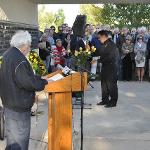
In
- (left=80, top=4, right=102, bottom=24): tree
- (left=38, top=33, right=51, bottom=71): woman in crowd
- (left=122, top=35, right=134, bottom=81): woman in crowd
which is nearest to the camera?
(left=38, top=33, right=51, bottom=71): woman in crowd

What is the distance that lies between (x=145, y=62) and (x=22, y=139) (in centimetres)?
1163

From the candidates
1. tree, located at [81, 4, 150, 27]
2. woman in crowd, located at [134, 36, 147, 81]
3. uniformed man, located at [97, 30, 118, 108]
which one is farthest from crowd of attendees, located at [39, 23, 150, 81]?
tree, located at [81, 4, 150, 27]

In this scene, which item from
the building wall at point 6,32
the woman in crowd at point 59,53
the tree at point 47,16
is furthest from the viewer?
the tree at point 47,16

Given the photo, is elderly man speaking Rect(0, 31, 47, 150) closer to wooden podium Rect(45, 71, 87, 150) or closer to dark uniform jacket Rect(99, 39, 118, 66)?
wooden podium Rect(45, 71, 87, 150)

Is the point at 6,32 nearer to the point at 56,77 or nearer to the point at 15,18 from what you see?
the point at 15,18

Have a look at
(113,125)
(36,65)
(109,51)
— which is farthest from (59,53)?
(36,65)

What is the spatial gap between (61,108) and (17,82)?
4.23 ft

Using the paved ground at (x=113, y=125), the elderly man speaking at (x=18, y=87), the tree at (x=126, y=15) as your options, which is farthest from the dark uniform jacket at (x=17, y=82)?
the tree at (x=126, y=15)

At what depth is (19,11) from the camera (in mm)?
13125

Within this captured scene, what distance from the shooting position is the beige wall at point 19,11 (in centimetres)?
1104

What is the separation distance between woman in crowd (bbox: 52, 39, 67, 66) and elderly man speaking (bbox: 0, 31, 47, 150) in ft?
32.2

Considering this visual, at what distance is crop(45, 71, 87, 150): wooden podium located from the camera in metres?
6.61

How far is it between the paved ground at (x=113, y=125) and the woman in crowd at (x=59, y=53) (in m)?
1.92

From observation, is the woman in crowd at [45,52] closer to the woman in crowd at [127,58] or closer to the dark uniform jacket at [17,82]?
the woman in crowd at [127,58]
